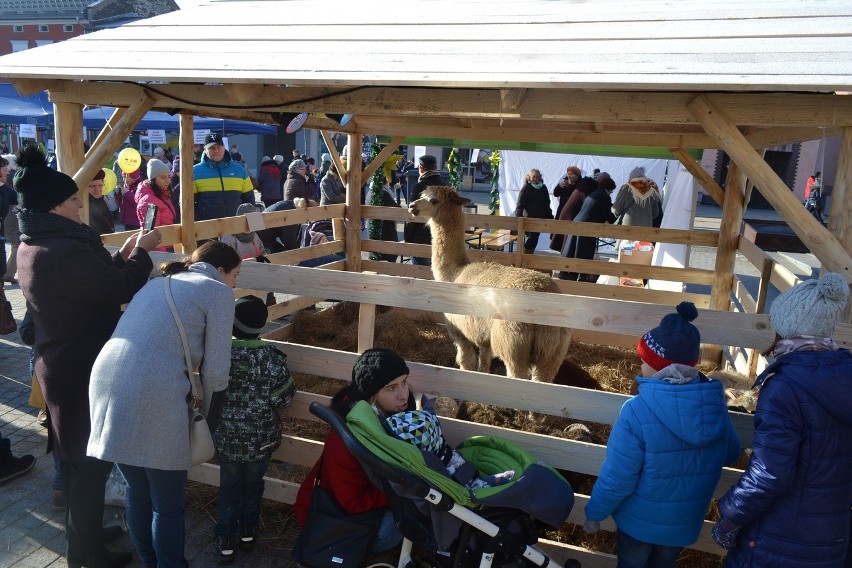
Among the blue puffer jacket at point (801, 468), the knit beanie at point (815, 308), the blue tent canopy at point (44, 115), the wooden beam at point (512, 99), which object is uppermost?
the blue tent canopy at point (44, 115)

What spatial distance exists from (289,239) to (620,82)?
248 inches

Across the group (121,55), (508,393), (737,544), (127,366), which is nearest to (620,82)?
(508,393)

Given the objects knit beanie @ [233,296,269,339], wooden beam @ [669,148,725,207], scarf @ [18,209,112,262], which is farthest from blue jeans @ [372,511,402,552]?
wooden beam @ [669,148,725,207]

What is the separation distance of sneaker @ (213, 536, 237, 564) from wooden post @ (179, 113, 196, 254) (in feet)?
9.76

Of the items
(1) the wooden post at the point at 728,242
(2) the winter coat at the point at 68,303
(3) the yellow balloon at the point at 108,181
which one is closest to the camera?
(2) the winter coat at the point at 68,303

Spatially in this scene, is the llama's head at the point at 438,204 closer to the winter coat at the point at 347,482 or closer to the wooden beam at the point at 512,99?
the wooden beam at the point at 512,99

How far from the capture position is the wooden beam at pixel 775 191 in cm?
278

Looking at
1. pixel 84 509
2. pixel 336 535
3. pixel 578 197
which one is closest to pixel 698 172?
pixel 578 197

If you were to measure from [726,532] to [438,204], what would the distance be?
429 centimetres

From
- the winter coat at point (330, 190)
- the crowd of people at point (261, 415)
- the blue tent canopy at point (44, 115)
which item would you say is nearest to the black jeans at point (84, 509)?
the crowd of people at point (261, 415)

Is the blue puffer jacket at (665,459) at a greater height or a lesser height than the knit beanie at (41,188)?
lesser

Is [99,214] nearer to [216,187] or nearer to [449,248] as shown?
[216,187]

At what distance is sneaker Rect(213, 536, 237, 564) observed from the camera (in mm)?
3238

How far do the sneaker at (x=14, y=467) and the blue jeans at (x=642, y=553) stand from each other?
371 cm
